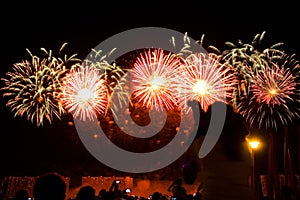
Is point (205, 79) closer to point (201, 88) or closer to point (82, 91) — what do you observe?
point (201, 88)

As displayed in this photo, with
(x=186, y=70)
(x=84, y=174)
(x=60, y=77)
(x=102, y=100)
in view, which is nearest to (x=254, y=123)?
(x=186, y=70)

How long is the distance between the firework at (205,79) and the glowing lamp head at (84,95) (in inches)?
196

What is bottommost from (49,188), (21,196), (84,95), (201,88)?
(21,196)

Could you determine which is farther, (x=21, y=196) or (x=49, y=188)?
(x=21, y=196)

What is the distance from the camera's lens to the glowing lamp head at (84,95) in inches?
897

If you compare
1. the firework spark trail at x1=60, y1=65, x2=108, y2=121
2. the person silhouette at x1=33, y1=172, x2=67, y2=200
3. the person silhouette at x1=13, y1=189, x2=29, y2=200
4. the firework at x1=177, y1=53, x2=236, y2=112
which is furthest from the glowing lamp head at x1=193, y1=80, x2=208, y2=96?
the person silhouette at x1=33, y1=172, x2=67, y2=200

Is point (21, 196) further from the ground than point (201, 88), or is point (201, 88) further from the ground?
point (201, 88)

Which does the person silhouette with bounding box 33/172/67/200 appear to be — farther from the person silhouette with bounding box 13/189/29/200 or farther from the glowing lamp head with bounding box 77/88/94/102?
the glowing lamp head with bounding box 77/88/94/102

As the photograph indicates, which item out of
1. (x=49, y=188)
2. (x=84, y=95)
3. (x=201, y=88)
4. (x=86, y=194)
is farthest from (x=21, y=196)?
(x=84, y=95)

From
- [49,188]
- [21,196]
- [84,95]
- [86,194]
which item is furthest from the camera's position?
[84,95]

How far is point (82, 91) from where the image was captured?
2278cm

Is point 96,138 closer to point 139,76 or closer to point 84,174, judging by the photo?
point 84,174

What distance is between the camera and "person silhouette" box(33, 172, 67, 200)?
3730 millimetres

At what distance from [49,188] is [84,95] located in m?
19.4
